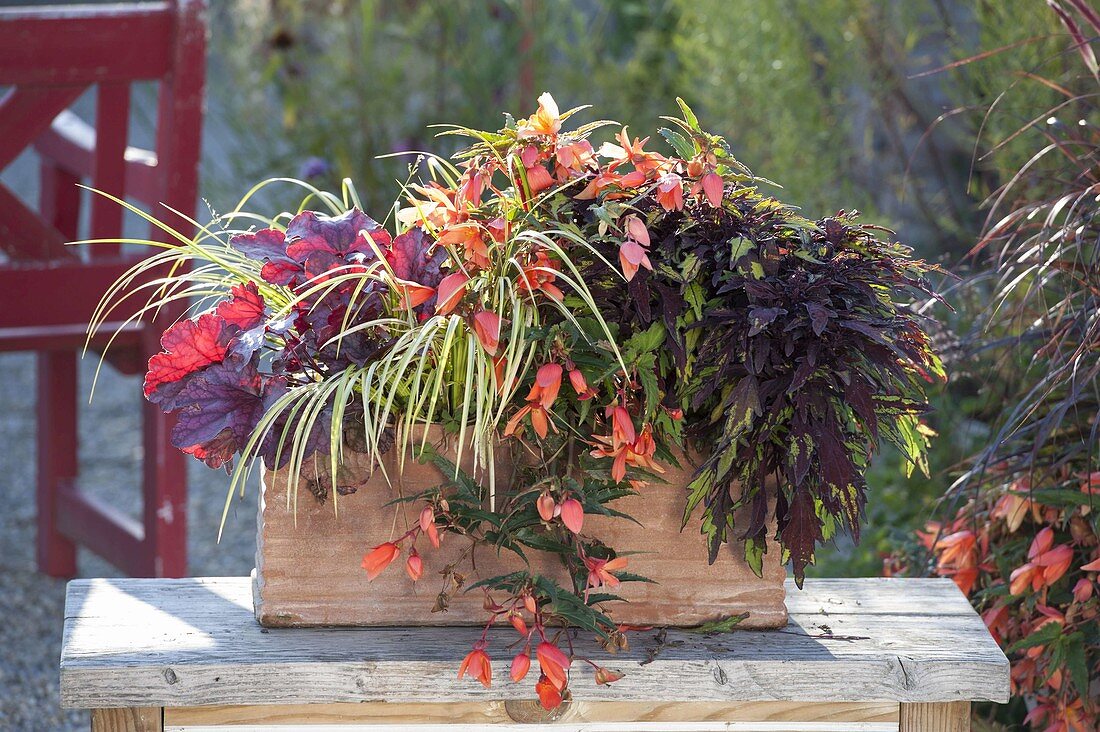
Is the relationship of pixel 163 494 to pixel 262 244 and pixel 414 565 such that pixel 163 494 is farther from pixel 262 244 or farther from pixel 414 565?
pixel 414 565

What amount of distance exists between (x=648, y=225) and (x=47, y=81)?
1377 mm

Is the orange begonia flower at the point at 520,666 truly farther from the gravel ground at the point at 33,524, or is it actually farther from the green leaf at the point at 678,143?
the gravel ground at the point at 33,524

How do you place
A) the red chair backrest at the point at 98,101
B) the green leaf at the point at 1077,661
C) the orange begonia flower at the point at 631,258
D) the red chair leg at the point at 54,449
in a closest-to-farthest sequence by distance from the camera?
the orange begonia flower at the point at 631,258, the green leaf at the point at 1077,661, the red chair backrest at the point at 98,101, the red chair leg at the point at 54,449

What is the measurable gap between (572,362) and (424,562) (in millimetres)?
263

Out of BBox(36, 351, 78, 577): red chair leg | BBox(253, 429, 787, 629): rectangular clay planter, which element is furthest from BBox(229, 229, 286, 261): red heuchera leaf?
BBox(36, 351, 78, 577): red chair leg

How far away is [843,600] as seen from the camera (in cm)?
134

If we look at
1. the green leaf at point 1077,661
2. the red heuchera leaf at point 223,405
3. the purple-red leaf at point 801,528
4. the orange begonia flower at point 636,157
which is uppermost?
the orange begonia flower at point 636,157

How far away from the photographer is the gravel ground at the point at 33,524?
2229mm

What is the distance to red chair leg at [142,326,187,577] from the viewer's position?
2246mm

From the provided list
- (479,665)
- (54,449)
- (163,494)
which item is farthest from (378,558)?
(54,449)

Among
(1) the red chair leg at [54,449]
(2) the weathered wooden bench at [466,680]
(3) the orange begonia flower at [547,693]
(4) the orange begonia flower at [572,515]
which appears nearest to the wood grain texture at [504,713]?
(2) the weathered wooden bench at [466,680]

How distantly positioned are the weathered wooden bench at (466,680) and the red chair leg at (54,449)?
1601 millimetres

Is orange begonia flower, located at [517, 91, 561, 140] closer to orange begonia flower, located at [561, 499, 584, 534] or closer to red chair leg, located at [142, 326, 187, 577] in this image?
orange begonia flower, located at [561, 499, 584, 534]

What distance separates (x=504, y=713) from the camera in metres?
1.16
